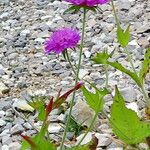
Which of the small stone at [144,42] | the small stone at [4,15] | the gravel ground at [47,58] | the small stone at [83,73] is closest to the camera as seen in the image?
the gravel ground at [47,58]

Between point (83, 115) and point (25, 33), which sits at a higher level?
point (83, 115)

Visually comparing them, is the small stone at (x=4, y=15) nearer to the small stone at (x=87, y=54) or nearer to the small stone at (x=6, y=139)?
the small stone at (x=87, y=54)

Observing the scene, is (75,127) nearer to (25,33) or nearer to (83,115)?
(83,115)

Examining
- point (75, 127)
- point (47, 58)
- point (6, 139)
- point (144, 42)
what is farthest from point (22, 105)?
point (144, 42)

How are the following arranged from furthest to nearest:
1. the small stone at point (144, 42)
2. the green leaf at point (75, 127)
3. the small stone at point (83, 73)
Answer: the small stone at point (144, 42) < the small stone at point (83, 73) < the green leaf at point (75, 127)

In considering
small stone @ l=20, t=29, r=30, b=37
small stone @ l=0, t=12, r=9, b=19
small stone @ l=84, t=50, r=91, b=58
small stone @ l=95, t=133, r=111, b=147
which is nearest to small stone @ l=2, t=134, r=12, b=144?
small stone @ l=95, t=133, r=111, b=147

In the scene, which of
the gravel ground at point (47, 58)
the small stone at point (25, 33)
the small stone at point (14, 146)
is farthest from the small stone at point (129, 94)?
the small stone at point (25, 33)

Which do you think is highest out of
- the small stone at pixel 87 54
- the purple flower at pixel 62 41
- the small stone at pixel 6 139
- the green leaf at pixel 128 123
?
the purple flower at pixel 62 41

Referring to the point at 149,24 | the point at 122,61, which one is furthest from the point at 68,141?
the point at 149,24

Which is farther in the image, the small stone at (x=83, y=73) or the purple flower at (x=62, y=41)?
the small stone at (x=83, y=73)
